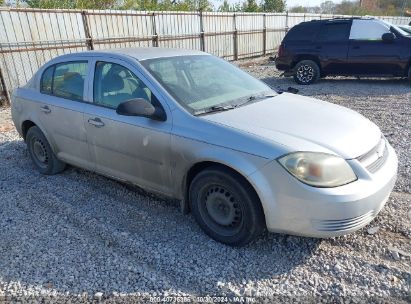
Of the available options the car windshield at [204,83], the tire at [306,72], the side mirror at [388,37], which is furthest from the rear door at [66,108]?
the side mirror at [388,37]

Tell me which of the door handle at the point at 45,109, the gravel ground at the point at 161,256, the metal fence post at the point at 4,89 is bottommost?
the gravel ground at the point at 161,256

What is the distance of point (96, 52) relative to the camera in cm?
387

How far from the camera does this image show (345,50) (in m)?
10.0

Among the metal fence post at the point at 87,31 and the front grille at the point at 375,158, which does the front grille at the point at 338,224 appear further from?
the metal fence post at the point at 87,31

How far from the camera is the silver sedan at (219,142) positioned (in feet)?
8.44

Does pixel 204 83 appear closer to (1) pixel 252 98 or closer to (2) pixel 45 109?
(1) pixel 252 98

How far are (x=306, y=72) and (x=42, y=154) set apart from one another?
8.23 m

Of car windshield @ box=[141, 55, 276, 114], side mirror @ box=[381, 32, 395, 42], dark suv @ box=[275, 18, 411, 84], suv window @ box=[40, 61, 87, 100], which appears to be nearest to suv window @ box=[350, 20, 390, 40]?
dark suv @ box=[275, 18, 411, 84]

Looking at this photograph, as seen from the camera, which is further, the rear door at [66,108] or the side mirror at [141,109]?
the rear door at [66,108]

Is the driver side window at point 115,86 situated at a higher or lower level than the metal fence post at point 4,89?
higher

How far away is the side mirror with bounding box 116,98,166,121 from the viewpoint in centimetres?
302

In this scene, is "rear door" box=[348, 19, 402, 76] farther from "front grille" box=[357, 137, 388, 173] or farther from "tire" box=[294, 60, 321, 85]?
"front grille" box=[357, 137, 388, 173]

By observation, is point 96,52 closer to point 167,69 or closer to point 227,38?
point 167,69

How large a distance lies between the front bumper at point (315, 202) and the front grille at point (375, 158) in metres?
0.07
